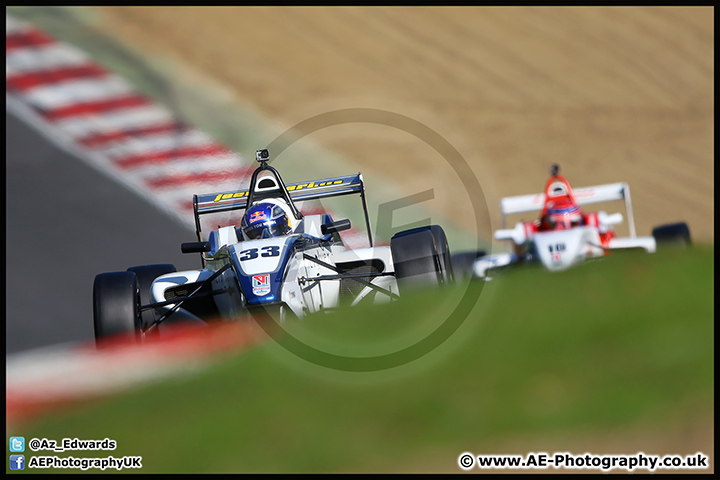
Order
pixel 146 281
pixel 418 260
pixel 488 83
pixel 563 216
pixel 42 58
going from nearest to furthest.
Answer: pixel 418 260
pixel 146 281
pixel 563 216
pixel 42 58
pixel 488 83

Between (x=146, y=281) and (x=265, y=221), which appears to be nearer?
(x=265, y=221)

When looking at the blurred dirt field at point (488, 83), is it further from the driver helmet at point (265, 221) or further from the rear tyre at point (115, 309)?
the rear tyre at point (115, 309)

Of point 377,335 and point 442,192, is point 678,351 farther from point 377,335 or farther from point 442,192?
point 442,192

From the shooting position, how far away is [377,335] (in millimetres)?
4660

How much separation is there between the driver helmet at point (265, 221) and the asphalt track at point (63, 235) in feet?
13.0

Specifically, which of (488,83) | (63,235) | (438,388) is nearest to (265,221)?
(438,388)

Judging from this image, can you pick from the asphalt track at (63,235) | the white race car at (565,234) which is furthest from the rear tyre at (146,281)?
the white race car at (565,234)

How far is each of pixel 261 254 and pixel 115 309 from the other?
120 cm

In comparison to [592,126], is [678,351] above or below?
below

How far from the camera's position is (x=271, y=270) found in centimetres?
611

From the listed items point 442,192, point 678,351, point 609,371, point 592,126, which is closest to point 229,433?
point 609,371

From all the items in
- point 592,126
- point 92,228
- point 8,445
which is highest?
point 592,126

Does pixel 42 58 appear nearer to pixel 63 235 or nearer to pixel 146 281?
pixel 63 235
